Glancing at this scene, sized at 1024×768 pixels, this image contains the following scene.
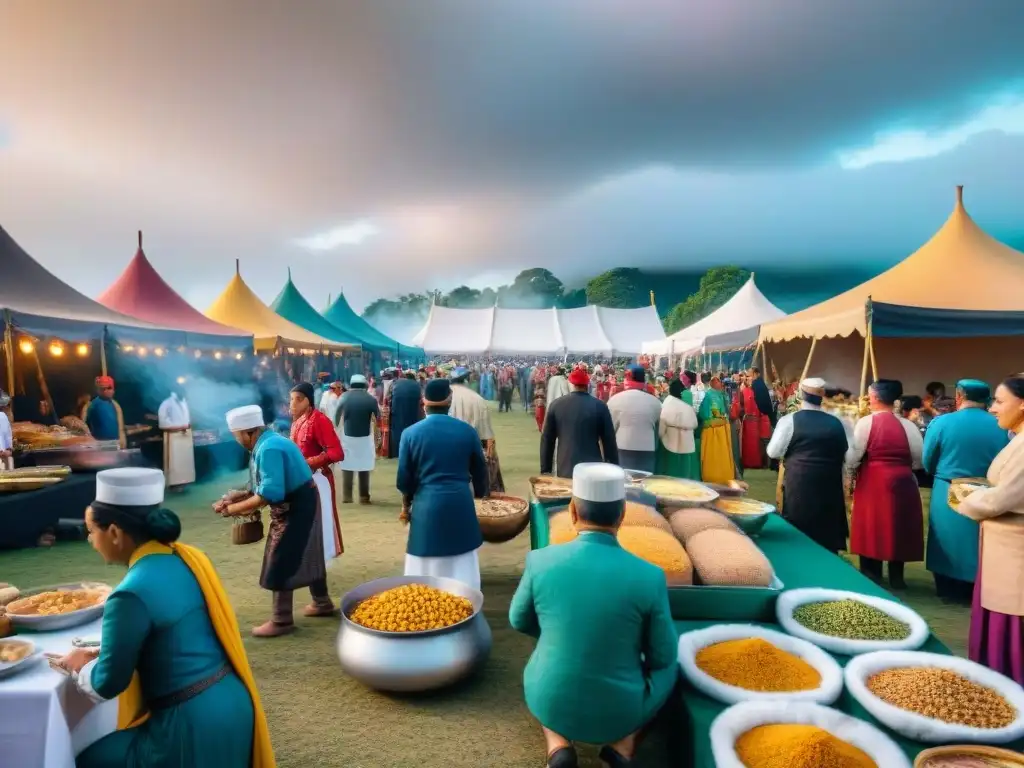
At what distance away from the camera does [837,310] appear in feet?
34.5

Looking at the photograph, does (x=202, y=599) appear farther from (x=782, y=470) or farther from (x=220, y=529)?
(x=220, y=529)

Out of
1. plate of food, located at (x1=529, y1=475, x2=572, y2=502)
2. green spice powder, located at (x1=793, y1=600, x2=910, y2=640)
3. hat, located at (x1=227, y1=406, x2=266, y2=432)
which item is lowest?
green spice powder, located at (x1=793, y1=600, x2=910, y2=640)

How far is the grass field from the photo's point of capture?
10.4ft

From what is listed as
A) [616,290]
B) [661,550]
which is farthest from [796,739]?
[616,290]

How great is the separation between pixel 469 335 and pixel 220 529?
19323 millimetres

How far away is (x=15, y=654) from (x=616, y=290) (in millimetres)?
91910

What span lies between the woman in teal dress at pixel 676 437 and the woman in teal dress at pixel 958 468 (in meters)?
2.51

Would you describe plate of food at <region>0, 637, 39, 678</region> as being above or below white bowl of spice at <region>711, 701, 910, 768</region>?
above

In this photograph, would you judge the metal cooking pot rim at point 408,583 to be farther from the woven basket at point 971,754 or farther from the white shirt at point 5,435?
the white shirt at point 5,435

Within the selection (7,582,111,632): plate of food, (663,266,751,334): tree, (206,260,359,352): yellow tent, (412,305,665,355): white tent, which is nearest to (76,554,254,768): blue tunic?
(7,582,111,632): plate of food

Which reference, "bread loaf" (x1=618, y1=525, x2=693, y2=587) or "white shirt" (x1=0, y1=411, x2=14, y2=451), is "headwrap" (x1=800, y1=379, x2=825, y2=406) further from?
"white shirt" (x1=0, y1=411, x2=14, y2=451)

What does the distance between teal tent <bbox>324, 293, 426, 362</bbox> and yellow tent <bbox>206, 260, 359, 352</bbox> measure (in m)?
8.69

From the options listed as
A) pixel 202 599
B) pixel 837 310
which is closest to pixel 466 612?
pixel 202 599

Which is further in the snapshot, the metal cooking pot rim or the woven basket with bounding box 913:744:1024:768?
the metal cooking pot rim
